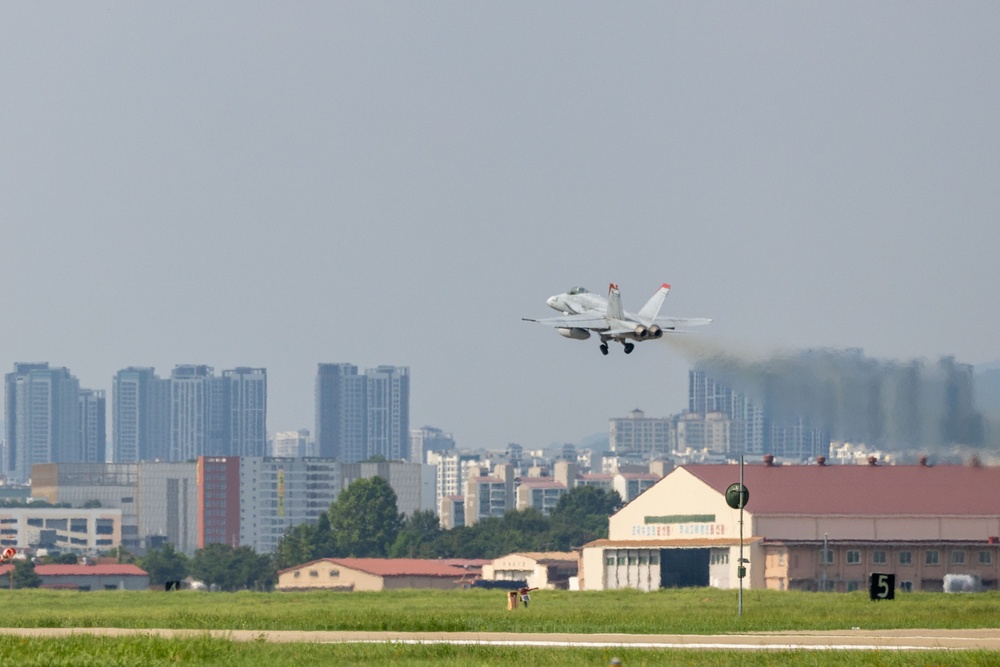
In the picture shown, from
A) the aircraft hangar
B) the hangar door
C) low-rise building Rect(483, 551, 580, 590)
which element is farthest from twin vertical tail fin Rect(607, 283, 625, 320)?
low-rise building Rect(483, 551, 580, 590)

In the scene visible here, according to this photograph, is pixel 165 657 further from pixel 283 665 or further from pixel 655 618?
pixel 655 618

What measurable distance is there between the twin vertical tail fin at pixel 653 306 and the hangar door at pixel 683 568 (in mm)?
58753

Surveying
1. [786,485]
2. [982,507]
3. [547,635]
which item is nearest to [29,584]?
[786,485]

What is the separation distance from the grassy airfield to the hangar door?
29.6 meters

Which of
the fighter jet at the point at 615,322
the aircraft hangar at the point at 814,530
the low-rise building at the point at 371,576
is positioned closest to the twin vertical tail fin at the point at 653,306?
the fighter jet at the point at 615,322

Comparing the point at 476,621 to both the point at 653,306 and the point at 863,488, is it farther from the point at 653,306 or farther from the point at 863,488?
the point at 863,488

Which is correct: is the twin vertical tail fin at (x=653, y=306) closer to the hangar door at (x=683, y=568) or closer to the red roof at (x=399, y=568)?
the hangar door at (x=683, y=568)

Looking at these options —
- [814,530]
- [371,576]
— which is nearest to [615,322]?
[814,530]

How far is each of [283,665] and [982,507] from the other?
104 m

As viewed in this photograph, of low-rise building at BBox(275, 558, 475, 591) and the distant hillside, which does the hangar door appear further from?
the distant hillside

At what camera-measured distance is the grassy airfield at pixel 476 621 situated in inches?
1831

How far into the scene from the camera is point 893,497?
463ft

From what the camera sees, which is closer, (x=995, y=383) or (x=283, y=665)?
(x=283, y=665)

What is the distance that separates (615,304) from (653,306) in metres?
2.17
